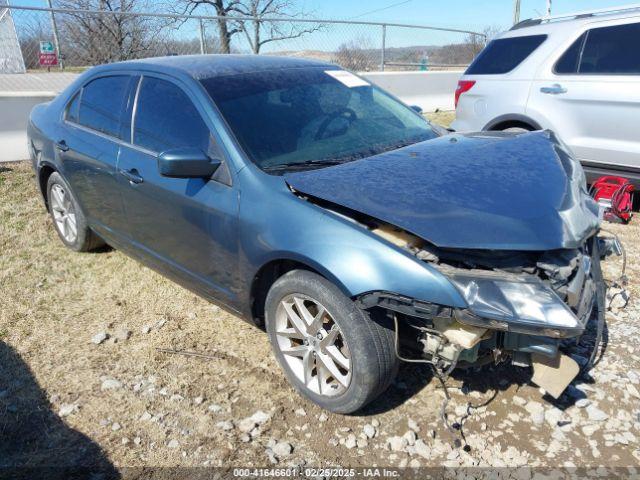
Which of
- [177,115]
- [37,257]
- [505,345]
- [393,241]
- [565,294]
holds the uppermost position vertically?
[177,115]

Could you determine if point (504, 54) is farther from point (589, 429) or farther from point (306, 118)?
point (589, 429)

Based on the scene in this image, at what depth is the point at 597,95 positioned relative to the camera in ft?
16.5

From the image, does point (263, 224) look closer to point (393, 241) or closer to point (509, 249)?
point (393, 241)

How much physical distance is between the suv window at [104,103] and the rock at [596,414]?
3.34 meters

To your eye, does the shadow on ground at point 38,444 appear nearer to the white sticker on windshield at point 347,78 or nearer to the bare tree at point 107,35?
the white sticker on windshield at point 347,78

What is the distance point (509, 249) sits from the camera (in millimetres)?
2121

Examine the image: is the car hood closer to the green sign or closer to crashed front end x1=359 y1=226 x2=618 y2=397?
crashed front end x1=359 y1=226 x2=618 y2=397

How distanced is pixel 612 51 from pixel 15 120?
25.0 feet

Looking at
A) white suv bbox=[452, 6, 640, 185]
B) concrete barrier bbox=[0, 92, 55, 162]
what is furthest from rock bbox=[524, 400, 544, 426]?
concrete barrier bbox=[0, 92, 55, 162]

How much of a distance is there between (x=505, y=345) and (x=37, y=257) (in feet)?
13.3

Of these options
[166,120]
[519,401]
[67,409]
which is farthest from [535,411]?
[166,120]

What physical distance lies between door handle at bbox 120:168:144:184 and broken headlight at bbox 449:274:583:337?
2138 mm

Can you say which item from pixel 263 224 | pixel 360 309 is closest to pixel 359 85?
pixel 263 224

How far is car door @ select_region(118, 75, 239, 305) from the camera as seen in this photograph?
285 centimetres
